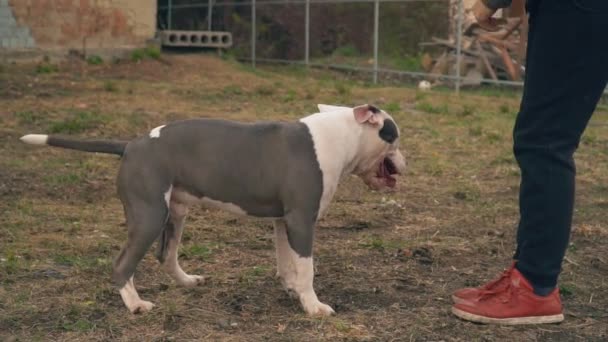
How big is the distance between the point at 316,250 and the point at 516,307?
1697 mm

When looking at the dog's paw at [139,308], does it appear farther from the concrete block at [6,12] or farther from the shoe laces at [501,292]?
the concrete block at [6,12]

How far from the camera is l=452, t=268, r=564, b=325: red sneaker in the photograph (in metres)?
4.65

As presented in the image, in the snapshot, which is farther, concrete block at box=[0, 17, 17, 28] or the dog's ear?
concrete block at box=[0, 17, 17, 28]

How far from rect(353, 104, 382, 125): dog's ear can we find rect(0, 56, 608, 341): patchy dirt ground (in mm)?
884

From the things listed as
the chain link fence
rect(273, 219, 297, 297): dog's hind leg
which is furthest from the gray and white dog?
the chain link fence

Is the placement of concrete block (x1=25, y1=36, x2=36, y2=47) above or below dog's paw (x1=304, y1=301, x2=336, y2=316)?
above

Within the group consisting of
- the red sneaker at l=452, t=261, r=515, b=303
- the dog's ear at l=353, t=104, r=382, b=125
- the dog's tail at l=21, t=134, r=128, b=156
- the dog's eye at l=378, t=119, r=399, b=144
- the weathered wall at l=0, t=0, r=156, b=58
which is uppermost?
the dog's ear at l=353, t=104, r=382, b=125

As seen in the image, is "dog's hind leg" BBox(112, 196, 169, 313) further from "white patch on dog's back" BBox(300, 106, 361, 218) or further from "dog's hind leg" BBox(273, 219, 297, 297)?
"white patch on dog's back" BBox(300, 106, 361, 218)

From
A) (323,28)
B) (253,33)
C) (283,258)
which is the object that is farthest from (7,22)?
(283,258)

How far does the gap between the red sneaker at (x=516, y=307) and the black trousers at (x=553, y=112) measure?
0.22 feet

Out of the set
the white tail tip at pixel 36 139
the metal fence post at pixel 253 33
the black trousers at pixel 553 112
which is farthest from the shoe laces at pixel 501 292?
the metal fence post at pixel 253 33

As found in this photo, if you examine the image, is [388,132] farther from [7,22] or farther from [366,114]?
[7,22]

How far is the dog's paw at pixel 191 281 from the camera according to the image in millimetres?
5215

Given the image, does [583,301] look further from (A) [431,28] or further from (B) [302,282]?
(A) [431,28]
